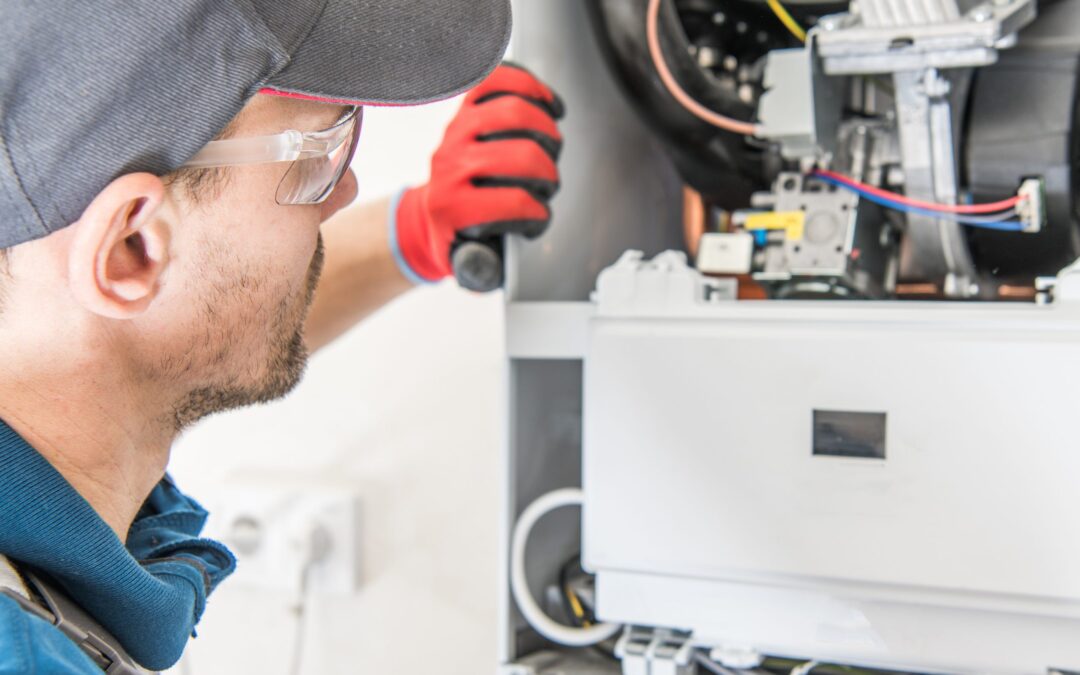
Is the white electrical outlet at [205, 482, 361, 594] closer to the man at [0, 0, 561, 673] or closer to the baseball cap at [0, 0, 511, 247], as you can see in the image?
the man at [0, 0, 561, 673]

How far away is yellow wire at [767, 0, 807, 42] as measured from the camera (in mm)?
954

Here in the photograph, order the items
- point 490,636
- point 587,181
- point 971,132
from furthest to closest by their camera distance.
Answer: point 490,636 < point 587,181 < point 971,132

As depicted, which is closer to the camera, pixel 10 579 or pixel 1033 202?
pixel 10 579

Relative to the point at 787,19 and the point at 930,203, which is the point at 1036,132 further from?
the point at 787,19

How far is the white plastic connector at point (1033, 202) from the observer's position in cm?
84

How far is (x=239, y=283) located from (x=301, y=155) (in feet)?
0.32

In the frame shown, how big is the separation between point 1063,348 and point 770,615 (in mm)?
280

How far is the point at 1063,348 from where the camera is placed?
675mm

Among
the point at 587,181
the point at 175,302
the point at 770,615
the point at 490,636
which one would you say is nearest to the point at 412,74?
the point at 175,302

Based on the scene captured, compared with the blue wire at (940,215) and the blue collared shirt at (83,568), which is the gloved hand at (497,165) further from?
the blue collared shirt at (83,568)

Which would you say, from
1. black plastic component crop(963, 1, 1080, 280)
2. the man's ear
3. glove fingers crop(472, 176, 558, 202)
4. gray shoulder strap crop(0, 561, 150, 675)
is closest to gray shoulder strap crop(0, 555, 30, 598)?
gray shoulder strap crop(0, 561, 150, 675)

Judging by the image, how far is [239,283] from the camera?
0.70 meters

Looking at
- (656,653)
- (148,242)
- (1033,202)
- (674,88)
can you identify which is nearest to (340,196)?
(148,242)

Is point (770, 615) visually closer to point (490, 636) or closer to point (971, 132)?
point (971, 132)
